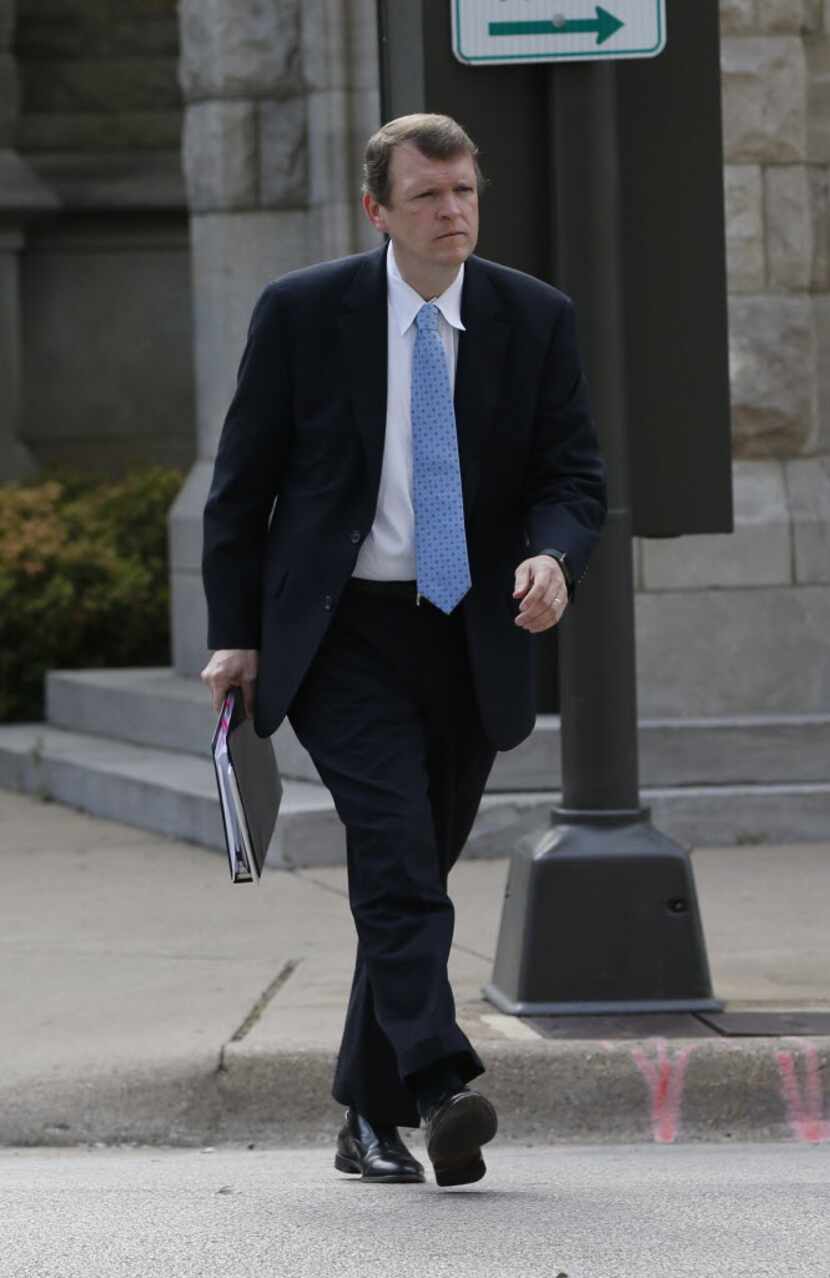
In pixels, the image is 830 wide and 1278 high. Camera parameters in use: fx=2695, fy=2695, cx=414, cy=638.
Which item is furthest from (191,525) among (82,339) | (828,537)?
(82,339)

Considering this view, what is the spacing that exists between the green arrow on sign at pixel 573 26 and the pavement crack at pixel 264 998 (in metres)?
2.36

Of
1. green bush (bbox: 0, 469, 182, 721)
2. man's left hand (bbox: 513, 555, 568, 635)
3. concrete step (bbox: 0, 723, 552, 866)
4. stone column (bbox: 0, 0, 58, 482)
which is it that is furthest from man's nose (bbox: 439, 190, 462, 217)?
stone column (bbox: 0, 0, 58, 482)

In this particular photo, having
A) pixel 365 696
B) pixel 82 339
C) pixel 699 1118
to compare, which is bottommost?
pixel 699 1118

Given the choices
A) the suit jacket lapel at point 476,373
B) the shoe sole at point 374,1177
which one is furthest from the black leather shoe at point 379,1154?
the suit jacket lapel at point 476,373

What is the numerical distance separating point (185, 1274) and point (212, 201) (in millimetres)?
6710

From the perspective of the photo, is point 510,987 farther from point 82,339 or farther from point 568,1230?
point 82,339

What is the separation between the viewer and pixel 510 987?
6.28 m

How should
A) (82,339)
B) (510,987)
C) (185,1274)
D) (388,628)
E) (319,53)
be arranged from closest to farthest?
(185,1274) → (388,628) → (510,987) → (319,53) → (82,339)

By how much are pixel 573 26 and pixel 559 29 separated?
0.11ft

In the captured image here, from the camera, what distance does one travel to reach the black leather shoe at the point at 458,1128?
187 inches

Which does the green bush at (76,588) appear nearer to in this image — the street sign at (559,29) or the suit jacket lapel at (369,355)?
the street sign at (559,29)

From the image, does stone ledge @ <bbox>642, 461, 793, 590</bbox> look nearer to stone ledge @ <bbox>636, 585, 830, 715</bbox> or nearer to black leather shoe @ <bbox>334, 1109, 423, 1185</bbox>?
stone ledge @ <bbox>636, 585, 830, 715</bbox>

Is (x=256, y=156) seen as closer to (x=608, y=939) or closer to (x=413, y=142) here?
(x=608, y=939)

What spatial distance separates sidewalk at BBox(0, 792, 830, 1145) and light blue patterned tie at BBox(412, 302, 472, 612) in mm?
1371
